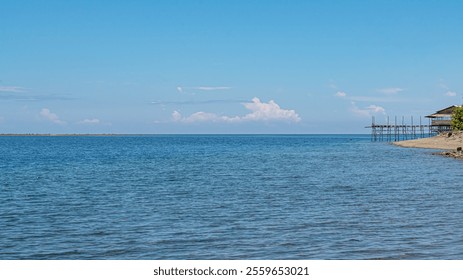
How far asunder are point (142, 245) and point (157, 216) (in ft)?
18.7

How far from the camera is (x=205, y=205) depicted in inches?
1037

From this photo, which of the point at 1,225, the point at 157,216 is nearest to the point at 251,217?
the point at 157,216

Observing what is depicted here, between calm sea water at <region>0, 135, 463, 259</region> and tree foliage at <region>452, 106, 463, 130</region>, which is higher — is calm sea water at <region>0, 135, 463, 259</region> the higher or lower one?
the lower one

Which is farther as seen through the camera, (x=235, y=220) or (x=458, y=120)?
(x=458, y=120)

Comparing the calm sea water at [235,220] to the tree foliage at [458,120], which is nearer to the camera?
the calm sea water at [235,220]

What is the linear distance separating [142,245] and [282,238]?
4.38m

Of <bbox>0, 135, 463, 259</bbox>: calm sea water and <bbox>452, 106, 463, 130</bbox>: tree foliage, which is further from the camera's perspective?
<bbox>452, 106, 463, 130</bbox>: tree foliage

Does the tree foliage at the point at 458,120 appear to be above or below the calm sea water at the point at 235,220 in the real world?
above

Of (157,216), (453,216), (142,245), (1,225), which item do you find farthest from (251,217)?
(1,225)

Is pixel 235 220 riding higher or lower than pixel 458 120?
lower
